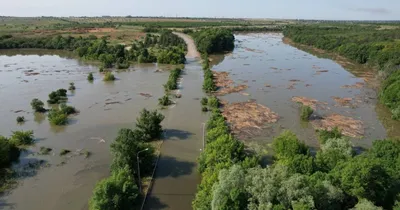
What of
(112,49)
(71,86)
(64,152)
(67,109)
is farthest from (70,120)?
(112,49)

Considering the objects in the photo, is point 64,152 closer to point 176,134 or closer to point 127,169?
point 127,169

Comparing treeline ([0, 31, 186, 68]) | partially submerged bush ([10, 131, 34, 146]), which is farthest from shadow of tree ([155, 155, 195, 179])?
treeline ([0, 31, 186, 68])

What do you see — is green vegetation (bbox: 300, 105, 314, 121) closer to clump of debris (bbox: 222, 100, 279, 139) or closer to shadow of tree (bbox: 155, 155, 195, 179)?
clump of debris (bbox: 222, 100, 279, 139)

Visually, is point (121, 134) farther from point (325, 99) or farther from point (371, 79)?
point (371, 79)

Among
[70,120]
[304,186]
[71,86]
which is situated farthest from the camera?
[71,86]

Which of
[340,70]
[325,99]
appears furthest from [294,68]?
[325,99]

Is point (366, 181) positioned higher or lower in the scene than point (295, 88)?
higher

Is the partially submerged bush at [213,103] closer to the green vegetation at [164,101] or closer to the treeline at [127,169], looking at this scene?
the green vegetation at [164,101]
